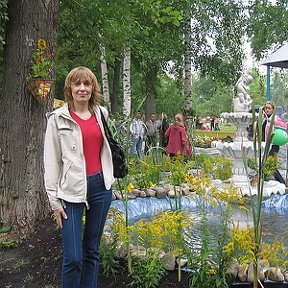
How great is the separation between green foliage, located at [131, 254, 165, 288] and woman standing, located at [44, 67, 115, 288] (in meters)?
0.48

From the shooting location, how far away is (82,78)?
2.87 metres

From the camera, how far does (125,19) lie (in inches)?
262

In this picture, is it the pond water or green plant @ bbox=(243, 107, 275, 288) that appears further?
the pond water

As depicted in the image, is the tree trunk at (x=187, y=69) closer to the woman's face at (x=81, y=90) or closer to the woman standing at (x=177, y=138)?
the woman standing at (x=177, y=138)

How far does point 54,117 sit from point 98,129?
0.94ft

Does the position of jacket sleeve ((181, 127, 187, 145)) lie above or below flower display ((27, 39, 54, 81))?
below

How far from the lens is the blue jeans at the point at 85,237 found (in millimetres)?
2803

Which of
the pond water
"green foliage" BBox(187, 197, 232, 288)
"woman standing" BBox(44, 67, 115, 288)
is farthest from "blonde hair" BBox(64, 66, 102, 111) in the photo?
the pond water

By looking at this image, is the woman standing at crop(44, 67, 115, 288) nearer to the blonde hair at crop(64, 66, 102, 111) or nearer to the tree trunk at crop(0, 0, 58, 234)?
the blonde hair at crop(64, 66, 102, 111)

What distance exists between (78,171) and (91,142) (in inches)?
7.8

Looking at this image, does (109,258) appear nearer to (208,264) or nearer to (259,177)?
(208,264)

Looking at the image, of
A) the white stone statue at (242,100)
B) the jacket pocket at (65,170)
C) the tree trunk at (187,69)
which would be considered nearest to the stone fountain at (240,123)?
the white stone statue at (242,100)

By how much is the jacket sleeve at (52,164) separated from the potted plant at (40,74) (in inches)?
78.7

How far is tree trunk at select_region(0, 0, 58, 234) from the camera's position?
15.5 feet
